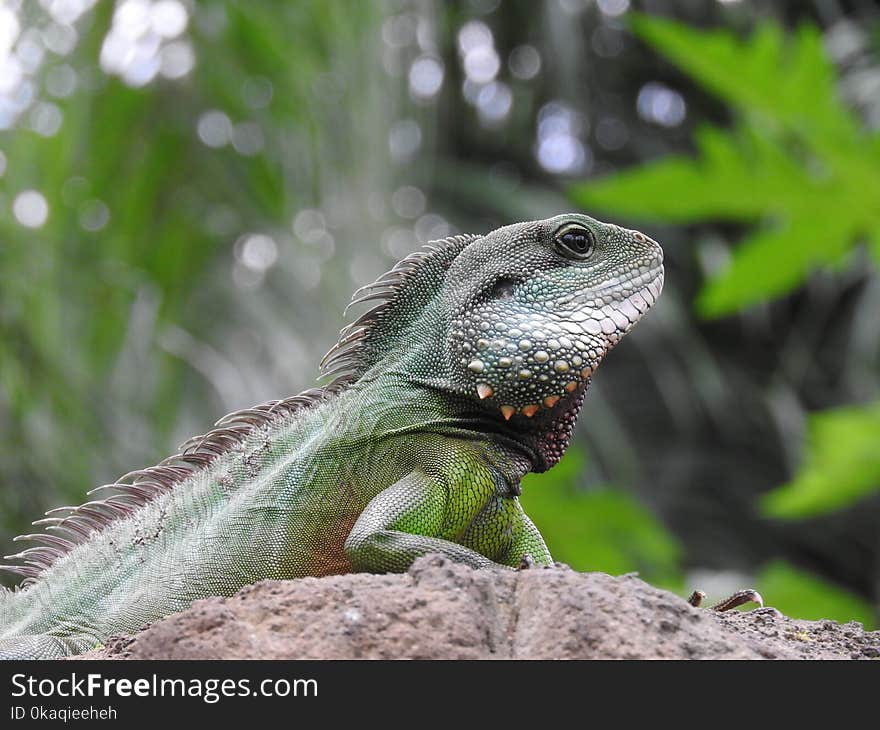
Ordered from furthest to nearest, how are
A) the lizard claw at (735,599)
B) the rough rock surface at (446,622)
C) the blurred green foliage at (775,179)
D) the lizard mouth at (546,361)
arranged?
the blurred green foliage at (775,179)
the lizard mouth at (546,361)
the lizard claw at (735,599)
the rough rock surface at (446,622)

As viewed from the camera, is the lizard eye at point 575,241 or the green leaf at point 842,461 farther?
the green leaf at point 842,461

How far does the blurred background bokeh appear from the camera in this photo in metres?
5.64

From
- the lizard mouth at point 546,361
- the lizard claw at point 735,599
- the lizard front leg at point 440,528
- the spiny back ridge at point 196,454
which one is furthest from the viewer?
the spiny back ridge at point 196,454

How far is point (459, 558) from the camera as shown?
3.41 meters

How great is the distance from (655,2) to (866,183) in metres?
8.02

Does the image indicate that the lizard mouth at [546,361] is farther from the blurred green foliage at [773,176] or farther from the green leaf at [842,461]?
the blurred green foliage at [773,176]

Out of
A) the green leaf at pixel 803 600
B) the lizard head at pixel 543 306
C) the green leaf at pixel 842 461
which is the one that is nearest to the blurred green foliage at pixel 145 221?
the green leaf at pixel 803 600

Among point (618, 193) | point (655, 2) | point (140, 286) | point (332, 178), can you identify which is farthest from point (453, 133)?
point (618, 193)

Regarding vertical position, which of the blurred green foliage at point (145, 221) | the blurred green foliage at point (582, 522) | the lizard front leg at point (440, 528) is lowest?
the lizard front leg at point (440, 528)

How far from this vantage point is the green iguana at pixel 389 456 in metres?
3.58

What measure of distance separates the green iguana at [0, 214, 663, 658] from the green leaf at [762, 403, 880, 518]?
164 centimetres

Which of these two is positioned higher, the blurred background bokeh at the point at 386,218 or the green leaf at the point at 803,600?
the blurred background bokeh at the point at 386,218

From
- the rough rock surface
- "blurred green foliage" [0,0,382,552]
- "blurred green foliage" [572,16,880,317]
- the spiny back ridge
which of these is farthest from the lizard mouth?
"blurred green foliage" [0,0,382,552]

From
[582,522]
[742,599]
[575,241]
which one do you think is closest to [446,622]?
[742,599]
